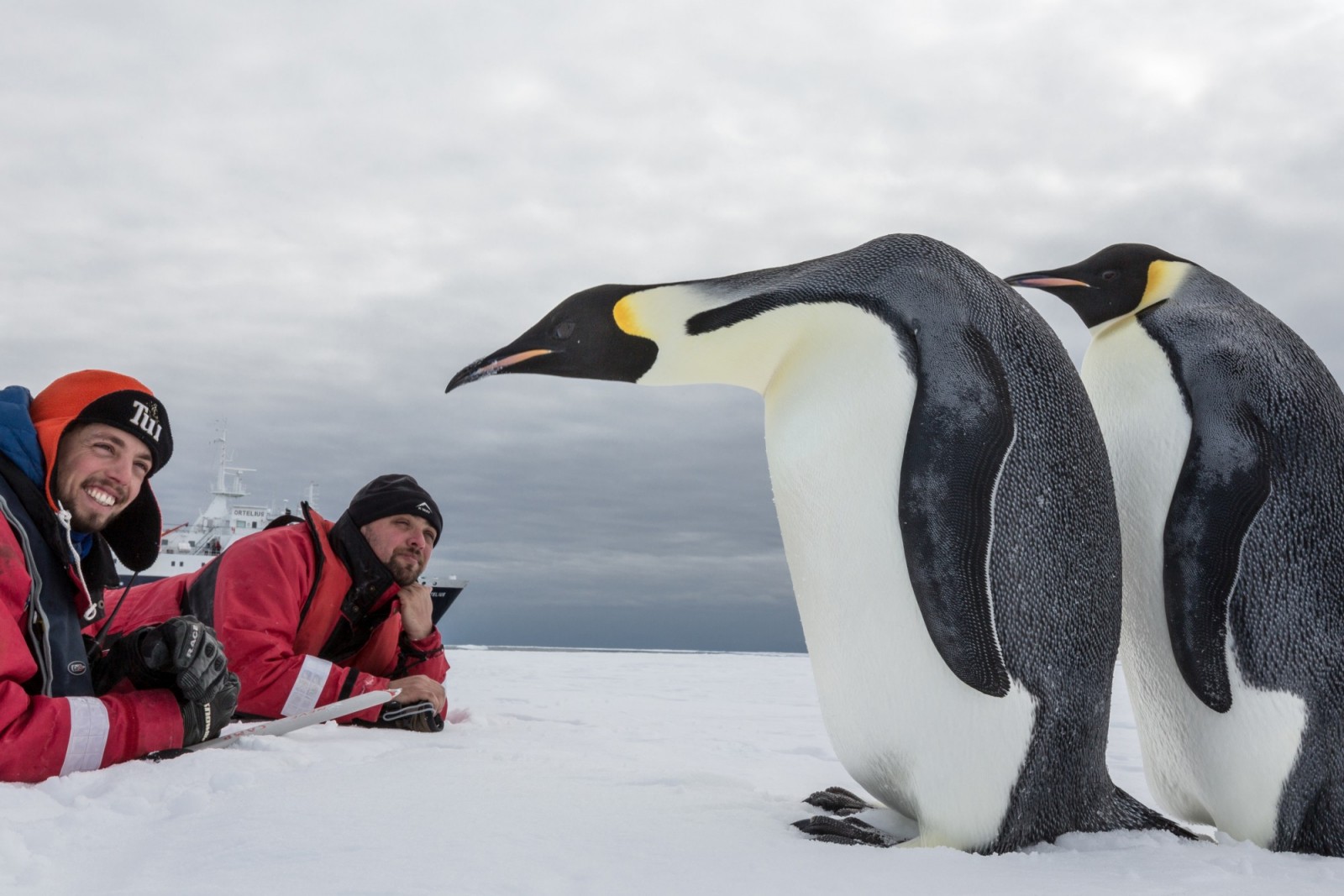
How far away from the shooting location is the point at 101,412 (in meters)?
1.98

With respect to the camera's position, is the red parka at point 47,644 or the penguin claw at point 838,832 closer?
the penguin claw at point 838,832

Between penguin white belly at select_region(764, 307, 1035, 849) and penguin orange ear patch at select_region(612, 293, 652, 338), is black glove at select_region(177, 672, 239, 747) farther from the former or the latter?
penguin white belly at select_region(764, 307, 1035, 849)

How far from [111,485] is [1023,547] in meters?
1.89

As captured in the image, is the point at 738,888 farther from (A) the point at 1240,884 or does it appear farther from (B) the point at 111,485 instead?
(B) the point at 111,485

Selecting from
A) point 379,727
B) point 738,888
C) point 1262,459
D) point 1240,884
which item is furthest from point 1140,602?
point 379,727

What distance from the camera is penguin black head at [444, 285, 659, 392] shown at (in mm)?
1863

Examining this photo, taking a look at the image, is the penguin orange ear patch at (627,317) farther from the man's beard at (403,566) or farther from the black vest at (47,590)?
the man's beard at (403,566)

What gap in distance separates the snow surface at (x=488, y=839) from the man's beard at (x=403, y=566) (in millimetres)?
813

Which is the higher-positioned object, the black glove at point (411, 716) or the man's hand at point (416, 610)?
the man's hand at point (416, 610)

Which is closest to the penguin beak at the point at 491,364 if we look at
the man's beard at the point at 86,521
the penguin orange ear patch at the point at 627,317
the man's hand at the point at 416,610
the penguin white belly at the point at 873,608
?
the penguin orange ear patch at the point at 627,317

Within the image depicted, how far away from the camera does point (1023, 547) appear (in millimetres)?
1517

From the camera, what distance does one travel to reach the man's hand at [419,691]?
2.74 metres

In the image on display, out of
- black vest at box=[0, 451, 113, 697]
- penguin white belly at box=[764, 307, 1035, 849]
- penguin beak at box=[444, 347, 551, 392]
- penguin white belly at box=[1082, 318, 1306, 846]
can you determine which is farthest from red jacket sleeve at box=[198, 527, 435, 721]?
penguin white belly at box=[1082, 318, 1306, 846]

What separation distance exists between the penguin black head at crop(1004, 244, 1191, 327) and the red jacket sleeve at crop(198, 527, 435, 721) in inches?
85.8
